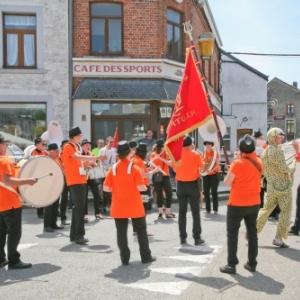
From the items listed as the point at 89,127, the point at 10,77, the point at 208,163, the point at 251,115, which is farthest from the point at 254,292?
the point at 251,115

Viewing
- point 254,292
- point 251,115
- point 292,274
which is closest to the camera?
point 254,292

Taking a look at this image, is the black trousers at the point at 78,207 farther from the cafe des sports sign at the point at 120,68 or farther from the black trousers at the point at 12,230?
the cafe des sports sign at the point at 120,68

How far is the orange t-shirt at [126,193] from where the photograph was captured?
265 inches

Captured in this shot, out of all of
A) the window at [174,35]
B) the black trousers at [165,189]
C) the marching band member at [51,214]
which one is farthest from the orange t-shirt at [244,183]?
the window at [174,35]

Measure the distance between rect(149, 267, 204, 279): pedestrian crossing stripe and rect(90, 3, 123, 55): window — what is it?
473 inches

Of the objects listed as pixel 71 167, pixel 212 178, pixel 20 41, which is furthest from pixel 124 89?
pixel 71 167

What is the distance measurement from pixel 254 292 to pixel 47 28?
44.4ft

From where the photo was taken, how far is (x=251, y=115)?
41.6m

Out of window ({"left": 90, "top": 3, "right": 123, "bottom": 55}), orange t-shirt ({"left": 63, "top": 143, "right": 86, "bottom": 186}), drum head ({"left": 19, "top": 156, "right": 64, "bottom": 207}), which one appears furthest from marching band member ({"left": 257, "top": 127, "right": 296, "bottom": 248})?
window ({"left": 90, "top": 3, "right": 123, "bottom": 55})

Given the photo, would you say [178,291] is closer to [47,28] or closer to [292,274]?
[292,274]

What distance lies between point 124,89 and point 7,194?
1073 cm

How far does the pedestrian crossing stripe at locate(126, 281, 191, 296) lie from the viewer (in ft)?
18.3

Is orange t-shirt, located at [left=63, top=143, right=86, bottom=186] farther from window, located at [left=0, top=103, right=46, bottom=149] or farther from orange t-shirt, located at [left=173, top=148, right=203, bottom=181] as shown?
window, located at [left=0, top=103, right=46, bottom=149]

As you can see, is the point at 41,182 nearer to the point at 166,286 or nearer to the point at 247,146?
the point at 166,286
